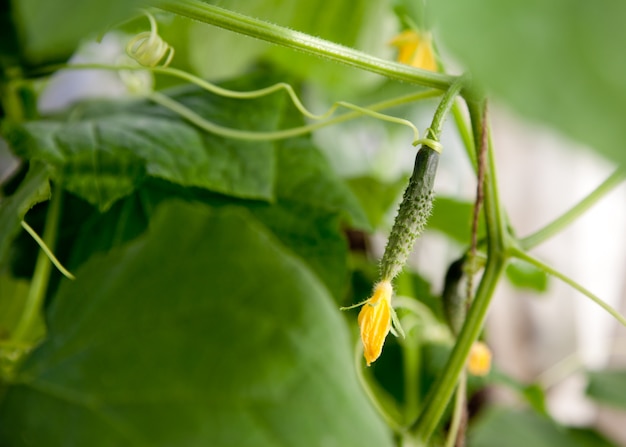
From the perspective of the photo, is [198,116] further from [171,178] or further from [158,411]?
[158,411]

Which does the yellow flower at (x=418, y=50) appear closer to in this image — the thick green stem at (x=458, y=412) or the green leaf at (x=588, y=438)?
the thick green stem at (x=458, y=412)

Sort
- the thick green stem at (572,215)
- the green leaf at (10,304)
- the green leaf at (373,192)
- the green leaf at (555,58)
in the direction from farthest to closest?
1. the green leaf at (373,192)
2. the green leaf at (10,304)
3. the thick green stem at (572,215)
4. the green leaf at (555,58)

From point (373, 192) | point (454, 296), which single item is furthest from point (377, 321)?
point (373, 192)

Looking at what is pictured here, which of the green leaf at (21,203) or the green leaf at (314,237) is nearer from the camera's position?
the green leaf at (21,203)

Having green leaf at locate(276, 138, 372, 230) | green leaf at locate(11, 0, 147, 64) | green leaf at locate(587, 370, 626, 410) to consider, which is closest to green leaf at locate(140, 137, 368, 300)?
green leaf at locate(276, 138, 372, 230)

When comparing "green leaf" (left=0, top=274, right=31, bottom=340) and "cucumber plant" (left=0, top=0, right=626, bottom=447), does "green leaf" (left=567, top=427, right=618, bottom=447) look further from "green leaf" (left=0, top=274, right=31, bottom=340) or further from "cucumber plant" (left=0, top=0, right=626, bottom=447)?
"green leaf" (left=0, top=274, right=31, bottom=340)

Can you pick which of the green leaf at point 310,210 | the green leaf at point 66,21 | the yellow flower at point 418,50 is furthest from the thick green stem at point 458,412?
the green leaf at point 66,21
